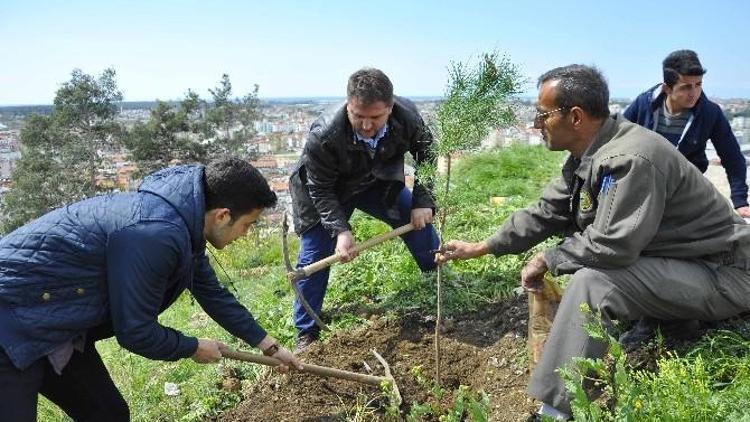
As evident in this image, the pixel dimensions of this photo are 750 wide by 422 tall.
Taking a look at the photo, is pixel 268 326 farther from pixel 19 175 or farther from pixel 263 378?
pixel 19 175

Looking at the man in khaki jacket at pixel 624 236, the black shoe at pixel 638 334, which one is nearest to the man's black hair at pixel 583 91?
the man in khaki jacket at pixel 624 236

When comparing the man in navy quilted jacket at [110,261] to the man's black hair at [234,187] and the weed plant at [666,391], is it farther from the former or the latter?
the weed plant at [666,391]

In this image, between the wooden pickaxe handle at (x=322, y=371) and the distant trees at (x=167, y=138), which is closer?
the wooden pickaxe handle at (x=322, y=371)

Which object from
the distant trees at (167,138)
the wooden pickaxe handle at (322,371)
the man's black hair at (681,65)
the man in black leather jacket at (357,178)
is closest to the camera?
the wooden pickaxe handle at (322,371)

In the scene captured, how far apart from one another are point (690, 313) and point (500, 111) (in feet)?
4.75

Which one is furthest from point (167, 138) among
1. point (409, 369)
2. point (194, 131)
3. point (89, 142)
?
point (409, 369)

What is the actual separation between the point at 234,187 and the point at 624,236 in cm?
175

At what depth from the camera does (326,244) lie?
15.6 ft

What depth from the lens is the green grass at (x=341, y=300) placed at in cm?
409

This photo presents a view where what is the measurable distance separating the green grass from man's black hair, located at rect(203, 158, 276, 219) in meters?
1.67

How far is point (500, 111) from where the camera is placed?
3.43 meters

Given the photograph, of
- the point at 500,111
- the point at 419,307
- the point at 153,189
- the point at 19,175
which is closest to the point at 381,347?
the point at 419,307

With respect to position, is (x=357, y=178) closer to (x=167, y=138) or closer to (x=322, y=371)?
(x=322, y=371)

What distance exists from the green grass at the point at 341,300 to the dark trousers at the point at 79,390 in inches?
33.6
